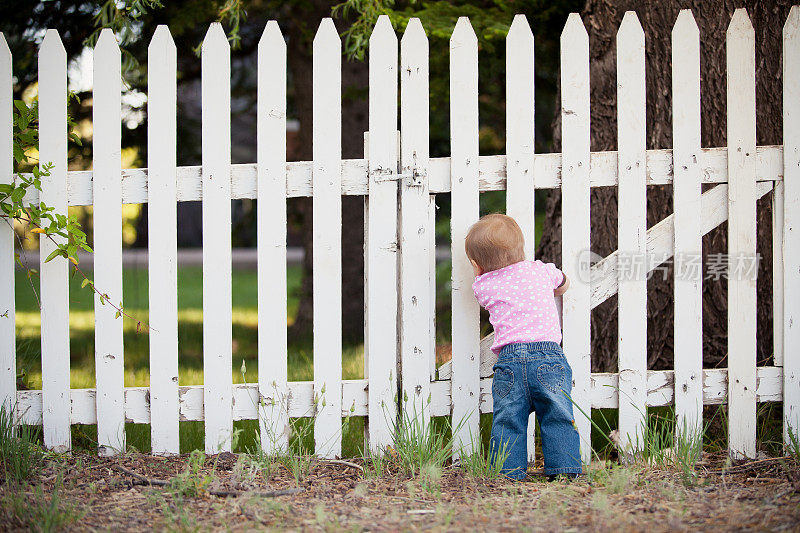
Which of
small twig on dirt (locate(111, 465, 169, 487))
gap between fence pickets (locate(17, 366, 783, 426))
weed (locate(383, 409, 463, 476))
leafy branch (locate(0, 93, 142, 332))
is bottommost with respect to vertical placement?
small twig on dirt (locate(111, 465, 169, 487))

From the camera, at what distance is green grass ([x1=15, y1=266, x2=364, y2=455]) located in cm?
359

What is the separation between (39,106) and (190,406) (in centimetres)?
142

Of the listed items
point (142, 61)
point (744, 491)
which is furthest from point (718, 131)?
point (142, 61)

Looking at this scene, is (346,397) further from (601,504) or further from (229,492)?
(601,504)

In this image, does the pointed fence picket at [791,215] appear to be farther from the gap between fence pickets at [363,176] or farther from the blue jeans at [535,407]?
the blue jeans at [535,407]

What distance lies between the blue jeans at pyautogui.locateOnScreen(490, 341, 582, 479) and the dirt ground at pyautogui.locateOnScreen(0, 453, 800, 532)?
101 mm

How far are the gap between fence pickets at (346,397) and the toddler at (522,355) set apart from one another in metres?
0.25

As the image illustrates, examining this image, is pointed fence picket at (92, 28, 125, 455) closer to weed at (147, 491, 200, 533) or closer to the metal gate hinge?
weed at (147, 491, 200, 533)

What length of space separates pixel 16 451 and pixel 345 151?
4069mm

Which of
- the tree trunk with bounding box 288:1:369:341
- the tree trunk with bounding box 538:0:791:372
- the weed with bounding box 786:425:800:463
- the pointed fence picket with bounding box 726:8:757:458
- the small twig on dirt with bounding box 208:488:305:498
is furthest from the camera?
the tree trunk with bounding box 288:1:369:341

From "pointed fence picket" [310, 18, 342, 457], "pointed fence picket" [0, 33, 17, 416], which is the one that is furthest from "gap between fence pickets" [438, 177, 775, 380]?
"pointed fence picket" [0, 33, 17, 416]

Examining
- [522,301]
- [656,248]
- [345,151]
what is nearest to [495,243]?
[522,301]

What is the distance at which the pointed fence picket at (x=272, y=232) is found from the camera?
9.95ft

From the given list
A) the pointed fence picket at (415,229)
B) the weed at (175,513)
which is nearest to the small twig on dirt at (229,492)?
the weed at (175,513)
